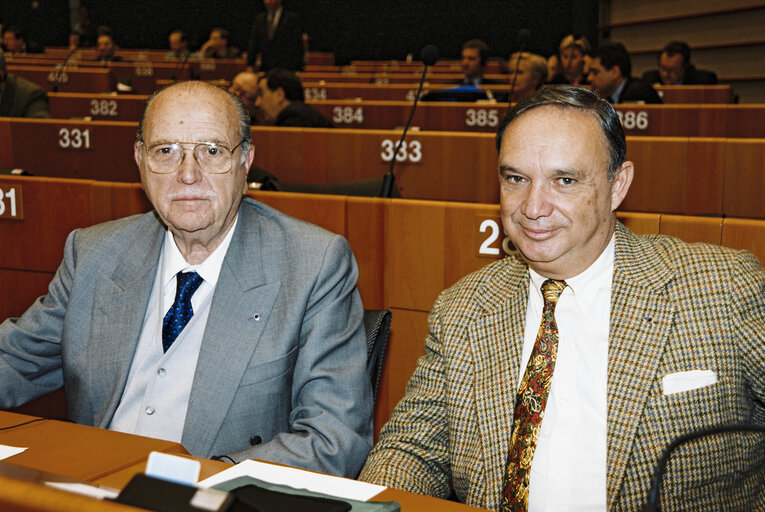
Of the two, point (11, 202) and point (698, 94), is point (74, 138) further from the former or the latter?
point (698, 94)

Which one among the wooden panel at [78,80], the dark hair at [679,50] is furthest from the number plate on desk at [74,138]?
the dark hair at [679,50]

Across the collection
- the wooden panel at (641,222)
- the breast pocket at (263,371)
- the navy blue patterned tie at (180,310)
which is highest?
the wooden panel at (641,222)

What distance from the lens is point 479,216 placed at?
7.80 feet

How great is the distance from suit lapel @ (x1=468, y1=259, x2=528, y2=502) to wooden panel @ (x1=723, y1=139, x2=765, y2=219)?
2208mm

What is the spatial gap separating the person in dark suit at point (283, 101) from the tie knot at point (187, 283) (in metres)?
3.56

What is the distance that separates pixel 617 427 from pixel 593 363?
5.3 inches

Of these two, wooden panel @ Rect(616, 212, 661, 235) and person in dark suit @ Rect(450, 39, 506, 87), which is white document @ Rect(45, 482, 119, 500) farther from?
person in dark suit @ Rect(450, 39, 506, 87)

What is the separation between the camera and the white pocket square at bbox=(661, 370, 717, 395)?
1.39 metres

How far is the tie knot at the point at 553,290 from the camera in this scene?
1.55 meters

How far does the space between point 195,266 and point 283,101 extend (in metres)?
4.17

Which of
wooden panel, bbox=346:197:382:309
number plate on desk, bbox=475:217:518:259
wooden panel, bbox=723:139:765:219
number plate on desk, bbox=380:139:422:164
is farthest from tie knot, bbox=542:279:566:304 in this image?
number plate on desk, bbox=380:139:422:164

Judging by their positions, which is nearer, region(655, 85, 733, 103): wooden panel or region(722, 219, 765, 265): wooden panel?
region(722, 219, 765, 265): wooden panel

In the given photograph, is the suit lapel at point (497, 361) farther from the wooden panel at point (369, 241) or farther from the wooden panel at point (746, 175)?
the wooden panel at point (746, 175)

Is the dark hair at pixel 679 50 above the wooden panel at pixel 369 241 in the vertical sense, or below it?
above
